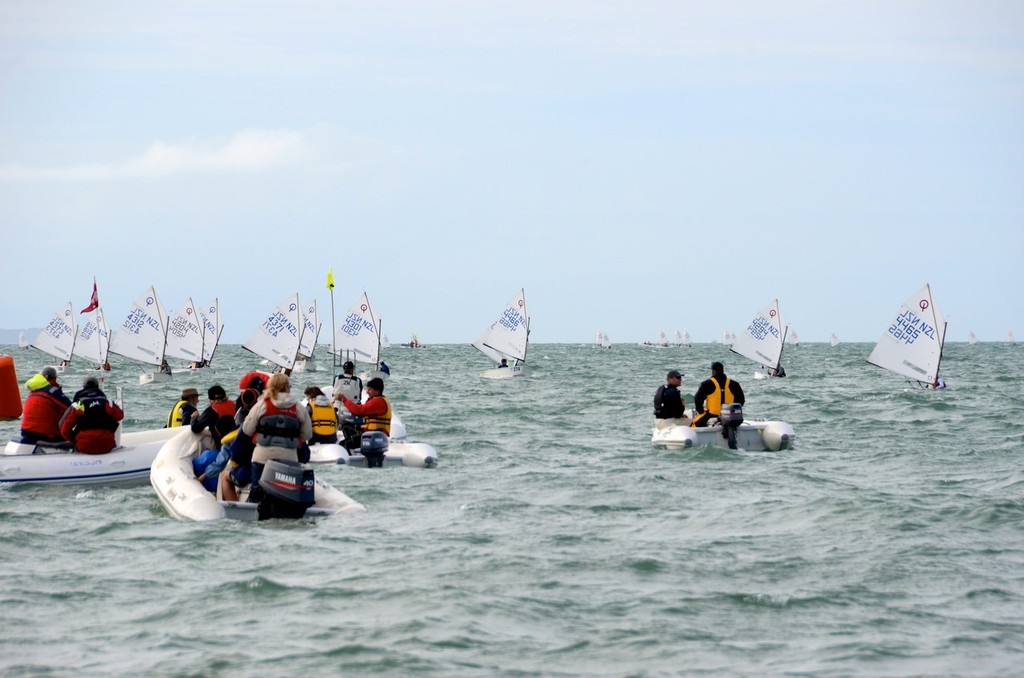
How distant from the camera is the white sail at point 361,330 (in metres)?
54.0

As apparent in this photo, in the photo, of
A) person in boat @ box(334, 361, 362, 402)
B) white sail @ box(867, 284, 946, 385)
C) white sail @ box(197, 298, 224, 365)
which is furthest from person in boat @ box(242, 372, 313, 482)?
white sail @ box(197, 298, 224, 365)

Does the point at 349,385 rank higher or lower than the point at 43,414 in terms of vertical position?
higher

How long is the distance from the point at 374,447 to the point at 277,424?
4.96m

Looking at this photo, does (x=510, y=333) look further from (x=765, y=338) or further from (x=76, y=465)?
(x=76, y=465)

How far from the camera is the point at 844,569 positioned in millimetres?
10938

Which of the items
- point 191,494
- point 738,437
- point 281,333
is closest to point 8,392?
point 191,494

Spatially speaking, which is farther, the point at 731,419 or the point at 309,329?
the point at 309,329

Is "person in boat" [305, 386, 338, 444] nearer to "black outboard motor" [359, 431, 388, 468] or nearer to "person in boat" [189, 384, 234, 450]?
"black outboard motor" [359, 431, 388, 468]

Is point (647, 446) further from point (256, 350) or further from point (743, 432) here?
point (256, 350)

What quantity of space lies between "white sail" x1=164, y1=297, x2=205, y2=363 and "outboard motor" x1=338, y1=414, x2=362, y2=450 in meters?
41.3

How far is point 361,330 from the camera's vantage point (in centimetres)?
5406

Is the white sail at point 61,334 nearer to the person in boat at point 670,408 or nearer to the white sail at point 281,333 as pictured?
the white sail at point 281,333

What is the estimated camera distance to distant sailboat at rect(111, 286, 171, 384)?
5031 cm

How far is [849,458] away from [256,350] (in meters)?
34.5
